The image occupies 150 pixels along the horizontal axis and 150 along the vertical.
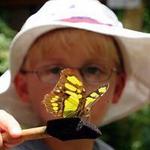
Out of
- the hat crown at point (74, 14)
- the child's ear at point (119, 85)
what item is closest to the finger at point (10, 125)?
the hat crown at point (74, 14)

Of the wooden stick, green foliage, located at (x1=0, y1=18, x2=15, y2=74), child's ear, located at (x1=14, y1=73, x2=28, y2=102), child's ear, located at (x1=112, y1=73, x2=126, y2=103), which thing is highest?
the wooden stick

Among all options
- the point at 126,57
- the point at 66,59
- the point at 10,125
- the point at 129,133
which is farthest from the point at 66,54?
the point at 129,133

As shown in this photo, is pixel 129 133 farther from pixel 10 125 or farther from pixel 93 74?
pixel 10 125

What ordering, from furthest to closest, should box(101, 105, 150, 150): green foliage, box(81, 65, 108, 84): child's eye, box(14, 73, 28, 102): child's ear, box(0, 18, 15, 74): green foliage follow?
box(101, 105, 150, 150): green foliage, box(0, 18, 15, 74): green foliage, box(14, 73, 28, 102): child's ear, box(81, 65, 108, 84): child's eye

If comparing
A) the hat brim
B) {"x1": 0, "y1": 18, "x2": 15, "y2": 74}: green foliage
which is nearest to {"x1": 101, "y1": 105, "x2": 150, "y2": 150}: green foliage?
{"x1": 0, "y1": 18, "x2": 15, "y2": 74}: green foliage

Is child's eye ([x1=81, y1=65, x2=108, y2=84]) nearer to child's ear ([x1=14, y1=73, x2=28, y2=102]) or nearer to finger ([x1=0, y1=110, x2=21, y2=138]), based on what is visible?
child's ear ([x1=14, y1=73, x2=28, y2=102])

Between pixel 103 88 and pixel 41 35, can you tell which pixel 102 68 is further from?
pixel 103 88
